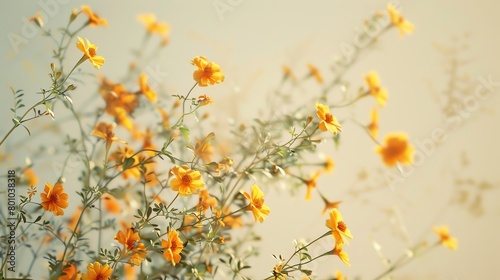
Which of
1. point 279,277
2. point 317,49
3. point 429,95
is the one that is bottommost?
point 279,277

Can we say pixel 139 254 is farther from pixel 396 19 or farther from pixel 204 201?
pixel 396 19

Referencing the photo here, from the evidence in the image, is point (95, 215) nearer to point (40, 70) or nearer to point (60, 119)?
point (60, 119)

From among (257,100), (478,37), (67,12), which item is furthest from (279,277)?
(478,37)

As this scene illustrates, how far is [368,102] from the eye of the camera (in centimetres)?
142

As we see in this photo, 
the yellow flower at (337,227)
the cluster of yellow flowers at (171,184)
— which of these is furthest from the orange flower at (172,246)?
the yellow flower at (337,227)

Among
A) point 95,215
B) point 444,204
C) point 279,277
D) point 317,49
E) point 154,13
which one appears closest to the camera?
point 279,277

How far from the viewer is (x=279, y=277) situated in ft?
2.54

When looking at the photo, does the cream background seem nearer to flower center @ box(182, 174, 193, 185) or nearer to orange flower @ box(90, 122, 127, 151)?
orange flower @ box(90, 122, 127, 151)

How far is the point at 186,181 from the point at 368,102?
788mm

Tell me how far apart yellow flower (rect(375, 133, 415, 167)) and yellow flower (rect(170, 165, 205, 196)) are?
1.84ft

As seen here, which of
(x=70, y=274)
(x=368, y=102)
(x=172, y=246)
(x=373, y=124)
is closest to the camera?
(x=172, y=246)

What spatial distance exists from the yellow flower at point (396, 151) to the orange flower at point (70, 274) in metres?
0.68

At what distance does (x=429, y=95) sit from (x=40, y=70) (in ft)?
3.16

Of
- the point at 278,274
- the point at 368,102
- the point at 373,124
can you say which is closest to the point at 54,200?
the point at 278,274
